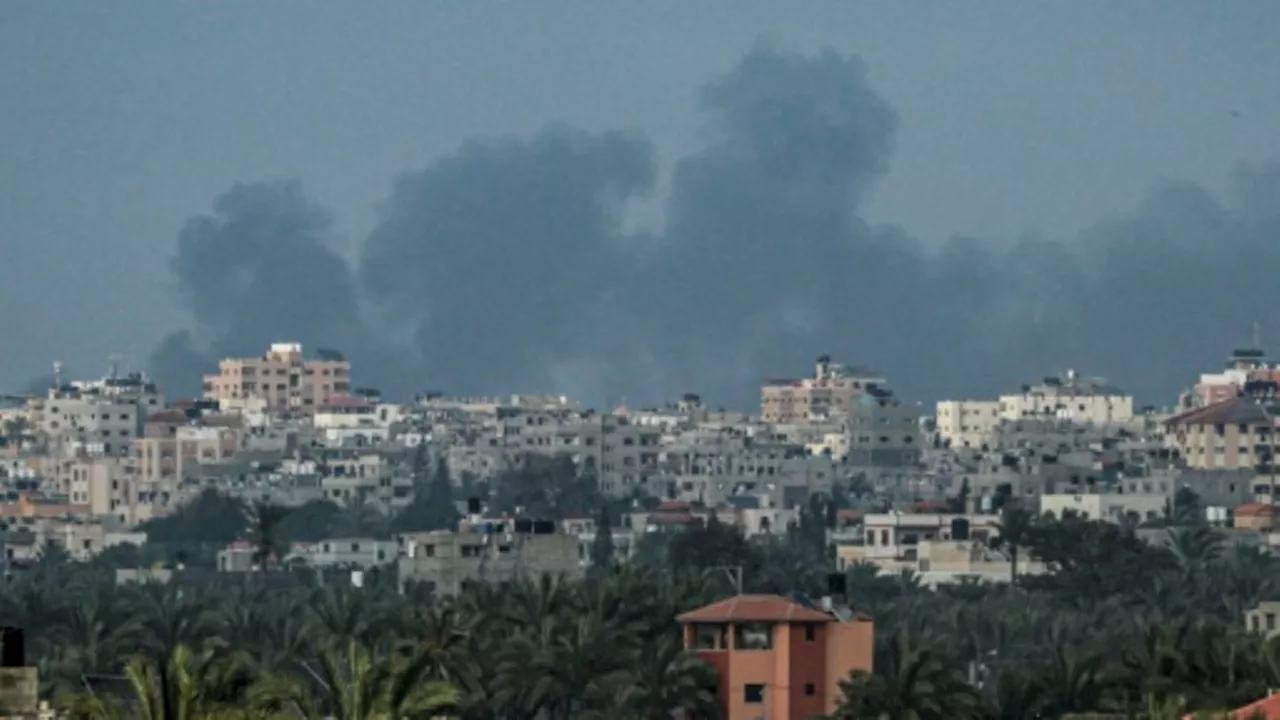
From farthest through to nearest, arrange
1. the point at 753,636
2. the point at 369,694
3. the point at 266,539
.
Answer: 1. the point at 266,539
2. the point at 753,636
3. the point at 369,694

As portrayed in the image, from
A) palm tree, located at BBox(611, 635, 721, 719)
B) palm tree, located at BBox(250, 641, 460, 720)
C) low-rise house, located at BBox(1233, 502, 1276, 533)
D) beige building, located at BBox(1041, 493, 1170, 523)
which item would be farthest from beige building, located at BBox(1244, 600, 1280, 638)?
low-rise house, located at BBox(1233, 502, 1276, 533)

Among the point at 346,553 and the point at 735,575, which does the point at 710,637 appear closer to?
the point at 735,575

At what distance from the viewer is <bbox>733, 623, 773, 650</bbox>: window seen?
8969cm

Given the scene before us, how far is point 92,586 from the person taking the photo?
143 metres

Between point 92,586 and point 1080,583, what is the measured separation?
27895 millimetres

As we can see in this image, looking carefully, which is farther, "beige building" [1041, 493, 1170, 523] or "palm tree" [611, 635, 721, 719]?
"beige building" [1041, 493, 1170, 523]

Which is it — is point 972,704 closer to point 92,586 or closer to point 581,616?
point 581,616

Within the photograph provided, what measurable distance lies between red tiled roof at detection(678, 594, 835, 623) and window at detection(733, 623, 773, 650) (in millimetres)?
116

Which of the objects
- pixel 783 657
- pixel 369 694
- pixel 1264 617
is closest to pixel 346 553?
pixel 1264 617

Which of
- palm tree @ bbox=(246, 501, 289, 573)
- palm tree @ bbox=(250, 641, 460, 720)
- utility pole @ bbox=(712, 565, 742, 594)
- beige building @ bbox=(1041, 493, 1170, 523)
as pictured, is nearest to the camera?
palm tree @ bbox=(250, 641, 460, 720)

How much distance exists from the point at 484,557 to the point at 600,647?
5176 cm

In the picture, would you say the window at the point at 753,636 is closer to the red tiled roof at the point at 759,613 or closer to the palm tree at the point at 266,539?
the red tiled roof at the point at 759,613

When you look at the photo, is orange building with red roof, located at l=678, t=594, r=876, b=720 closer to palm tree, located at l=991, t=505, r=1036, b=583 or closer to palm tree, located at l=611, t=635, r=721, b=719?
palm tree, located at l=611, t=635, r=721, b=719

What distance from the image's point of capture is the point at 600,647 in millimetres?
95625
